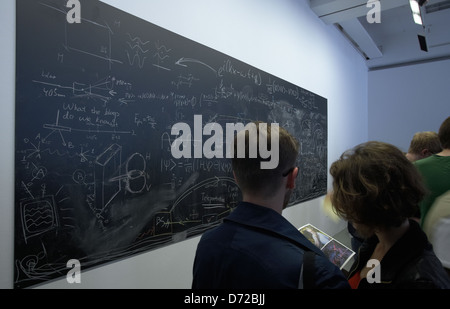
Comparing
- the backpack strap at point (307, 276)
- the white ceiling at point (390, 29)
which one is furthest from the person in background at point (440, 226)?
the white ceiling at point (390, 29)

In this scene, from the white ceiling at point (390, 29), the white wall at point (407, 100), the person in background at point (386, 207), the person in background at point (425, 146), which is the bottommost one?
the person in background at point (386, 207)

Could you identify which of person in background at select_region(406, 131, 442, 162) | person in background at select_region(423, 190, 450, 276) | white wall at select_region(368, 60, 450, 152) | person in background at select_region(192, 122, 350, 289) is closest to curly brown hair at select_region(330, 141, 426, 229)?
person in background at select_region(192, 122, 350, 289)

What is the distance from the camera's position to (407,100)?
570 cm

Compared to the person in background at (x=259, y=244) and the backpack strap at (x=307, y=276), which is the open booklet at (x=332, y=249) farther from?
the backpack strap at (x=307, y=276)

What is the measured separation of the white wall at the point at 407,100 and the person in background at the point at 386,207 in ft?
18.9

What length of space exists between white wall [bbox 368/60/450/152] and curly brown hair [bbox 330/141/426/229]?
576cm

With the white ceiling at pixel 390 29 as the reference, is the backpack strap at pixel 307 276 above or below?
below

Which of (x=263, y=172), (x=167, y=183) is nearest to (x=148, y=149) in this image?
(x=167, y=183)

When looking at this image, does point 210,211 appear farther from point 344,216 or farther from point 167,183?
point 344,216

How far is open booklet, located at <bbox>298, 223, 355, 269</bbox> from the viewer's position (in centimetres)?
140

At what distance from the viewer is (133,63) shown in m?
1.66

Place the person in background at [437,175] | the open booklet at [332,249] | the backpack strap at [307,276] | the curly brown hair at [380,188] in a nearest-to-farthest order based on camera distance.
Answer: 1. the backpack strap at [307,276]
2. the curly brown hair at [380,188]
3. the open booklet at [332,249]
4. the person in background at [437,175]

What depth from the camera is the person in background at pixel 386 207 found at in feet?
2.67
